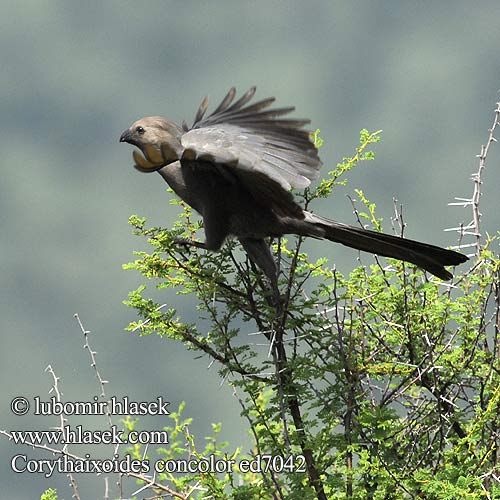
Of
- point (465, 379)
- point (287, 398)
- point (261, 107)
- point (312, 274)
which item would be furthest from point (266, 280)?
point (465, 379)

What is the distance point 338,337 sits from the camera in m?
5.96

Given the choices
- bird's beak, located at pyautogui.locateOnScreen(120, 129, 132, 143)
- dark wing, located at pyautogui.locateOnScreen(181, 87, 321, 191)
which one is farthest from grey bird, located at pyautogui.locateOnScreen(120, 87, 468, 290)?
bird's beak, located at pyautogui.locateOnScreen(120, 129, 132, 143)

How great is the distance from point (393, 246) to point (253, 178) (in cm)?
102

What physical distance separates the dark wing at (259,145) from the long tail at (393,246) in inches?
19.9

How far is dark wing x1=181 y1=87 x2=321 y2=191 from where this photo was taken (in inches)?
212

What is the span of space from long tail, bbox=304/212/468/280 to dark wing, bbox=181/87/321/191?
506 mm

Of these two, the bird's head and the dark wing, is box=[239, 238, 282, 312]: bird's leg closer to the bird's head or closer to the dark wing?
the dark wing

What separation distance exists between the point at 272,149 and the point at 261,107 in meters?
0.33

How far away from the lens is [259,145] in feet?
18.4

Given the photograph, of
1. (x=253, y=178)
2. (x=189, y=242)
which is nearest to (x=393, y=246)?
(x=253, y=178)

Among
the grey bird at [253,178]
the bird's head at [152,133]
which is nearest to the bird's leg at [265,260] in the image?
the grey bird at [253,178]

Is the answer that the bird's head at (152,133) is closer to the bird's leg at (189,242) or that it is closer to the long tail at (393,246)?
the bird's leg at (189,242)

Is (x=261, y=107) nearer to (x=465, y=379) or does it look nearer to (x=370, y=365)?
(x=370, y=365)

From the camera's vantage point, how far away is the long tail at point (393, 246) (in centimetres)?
594
